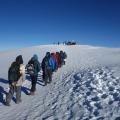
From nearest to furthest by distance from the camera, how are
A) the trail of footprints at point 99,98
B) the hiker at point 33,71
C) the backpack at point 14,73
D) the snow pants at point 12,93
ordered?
the trail of footprints at point 99,98, the backpack at point 14,73, the snow pants at point 12,93, the hiker at point 33,71

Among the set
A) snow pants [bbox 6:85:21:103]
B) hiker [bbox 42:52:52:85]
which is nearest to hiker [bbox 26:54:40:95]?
snow pants [bbox 6:85:21:103]

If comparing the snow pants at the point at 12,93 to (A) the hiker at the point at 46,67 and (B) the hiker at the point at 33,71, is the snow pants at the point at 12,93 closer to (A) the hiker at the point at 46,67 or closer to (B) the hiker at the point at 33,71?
(B) the hiker at the point at 33,71

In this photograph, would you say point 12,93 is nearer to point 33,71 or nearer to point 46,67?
point 33,71

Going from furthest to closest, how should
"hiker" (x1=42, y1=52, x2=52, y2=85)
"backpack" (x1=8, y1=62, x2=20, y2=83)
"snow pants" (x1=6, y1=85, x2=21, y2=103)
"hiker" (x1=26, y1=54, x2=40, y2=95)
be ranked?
"hiker" (x1=42, y1=52, x2=52, y2=85), "hiker" (x1=26, y1=54, x2=40, y2=95), "snow pants" (x1=6, y1=85, x2=21, y2=103), "backpack" (x1=8, y1=62, x2=20, y2=83)

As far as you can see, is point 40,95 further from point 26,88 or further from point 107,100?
point 107,100

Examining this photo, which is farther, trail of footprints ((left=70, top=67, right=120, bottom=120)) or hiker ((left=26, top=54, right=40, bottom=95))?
hiker ((left=26, top=54, right=40, bottom=95))

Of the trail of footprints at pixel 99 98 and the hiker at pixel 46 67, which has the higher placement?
the hiker at pixel 46 67

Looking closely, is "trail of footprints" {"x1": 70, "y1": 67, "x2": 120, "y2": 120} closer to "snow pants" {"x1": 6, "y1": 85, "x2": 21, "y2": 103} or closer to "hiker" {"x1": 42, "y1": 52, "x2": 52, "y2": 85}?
"snow pants" {"x1": 6, "y1": 85, "x2": 21, "y2": 103}

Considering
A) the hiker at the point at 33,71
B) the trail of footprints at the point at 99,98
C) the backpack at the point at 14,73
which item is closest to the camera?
the trail of footprints at the point at 99,98

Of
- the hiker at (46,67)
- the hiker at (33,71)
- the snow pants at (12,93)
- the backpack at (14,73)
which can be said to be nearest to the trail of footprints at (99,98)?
the hiker at (33,71)

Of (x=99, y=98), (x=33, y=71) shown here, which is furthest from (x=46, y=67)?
(x=99, y=98)

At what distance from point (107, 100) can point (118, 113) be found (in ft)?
4.60

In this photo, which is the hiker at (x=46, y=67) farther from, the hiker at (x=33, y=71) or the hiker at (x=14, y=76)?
the hiker at (x=14, y=76)

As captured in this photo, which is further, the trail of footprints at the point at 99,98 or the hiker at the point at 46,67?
the hiker at the point at 46,67
